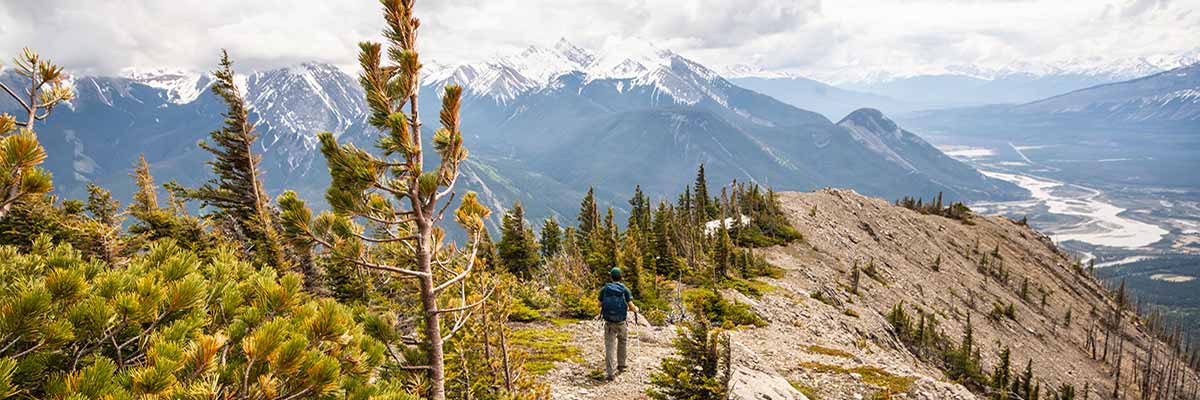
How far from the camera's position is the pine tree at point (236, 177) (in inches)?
861

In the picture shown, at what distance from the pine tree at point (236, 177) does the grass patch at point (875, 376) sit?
2091cm

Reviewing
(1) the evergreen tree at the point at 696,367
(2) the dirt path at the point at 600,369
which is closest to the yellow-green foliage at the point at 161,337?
(1) the evergreen tree at the point at 696,367

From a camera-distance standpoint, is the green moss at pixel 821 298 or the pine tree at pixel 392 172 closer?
the pine tree at pixel 392 172

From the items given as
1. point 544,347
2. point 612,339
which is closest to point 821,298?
point 544,347

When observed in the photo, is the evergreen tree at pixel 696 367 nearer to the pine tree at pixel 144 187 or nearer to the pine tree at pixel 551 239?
the pine tree at pixel 144 187

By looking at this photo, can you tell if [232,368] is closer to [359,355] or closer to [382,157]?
[359,355]

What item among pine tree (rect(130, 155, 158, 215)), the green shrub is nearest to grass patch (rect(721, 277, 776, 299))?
the green shrub

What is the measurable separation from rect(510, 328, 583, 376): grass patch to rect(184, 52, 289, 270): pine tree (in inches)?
466

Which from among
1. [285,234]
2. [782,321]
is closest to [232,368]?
[285,234]

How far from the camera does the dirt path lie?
1197 centimetres

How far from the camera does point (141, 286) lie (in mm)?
3936

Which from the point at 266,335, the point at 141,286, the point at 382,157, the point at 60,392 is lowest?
the point at 60,392

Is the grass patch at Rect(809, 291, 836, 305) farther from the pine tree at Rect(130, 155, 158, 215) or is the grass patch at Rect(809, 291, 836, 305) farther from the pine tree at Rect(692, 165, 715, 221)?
the pine tree at Rect(130, 155, 158, 215)

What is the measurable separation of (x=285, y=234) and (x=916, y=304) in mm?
52999
